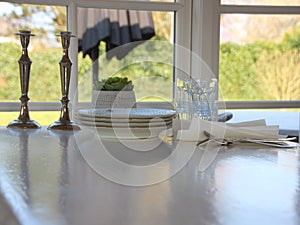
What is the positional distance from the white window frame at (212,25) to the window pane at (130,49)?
13 cm

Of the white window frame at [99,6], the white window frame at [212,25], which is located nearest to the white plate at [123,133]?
the white window frame at [99,6]

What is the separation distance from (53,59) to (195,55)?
65 centimetres

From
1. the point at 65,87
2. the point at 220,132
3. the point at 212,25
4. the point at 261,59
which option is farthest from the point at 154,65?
the point at 220,132

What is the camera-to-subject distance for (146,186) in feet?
2.15

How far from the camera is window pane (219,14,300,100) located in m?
2.14

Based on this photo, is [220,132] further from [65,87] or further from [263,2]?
[263,2]

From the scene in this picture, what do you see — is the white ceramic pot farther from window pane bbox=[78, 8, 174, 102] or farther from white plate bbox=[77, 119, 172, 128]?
window pane bbox=[78, 8, 174, 102]

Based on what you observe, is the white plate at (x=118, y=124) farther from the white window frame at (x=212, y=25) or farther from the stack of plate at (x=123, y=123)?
the white window frame at (x=212, y=25)

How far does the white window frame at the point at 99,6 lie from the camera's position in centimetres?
192

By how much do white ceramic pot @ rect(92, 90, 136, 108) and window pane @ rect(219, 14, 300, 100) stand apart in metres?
0.84

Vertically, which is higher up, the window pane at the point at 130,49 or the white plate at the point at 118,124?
the window pane at the point at 130,49

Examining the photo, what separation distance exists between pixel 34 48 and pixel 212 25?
812 millimetres

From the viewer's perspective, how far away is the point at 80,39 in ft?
6.48

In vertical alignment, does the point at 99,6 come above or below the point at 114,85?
above
